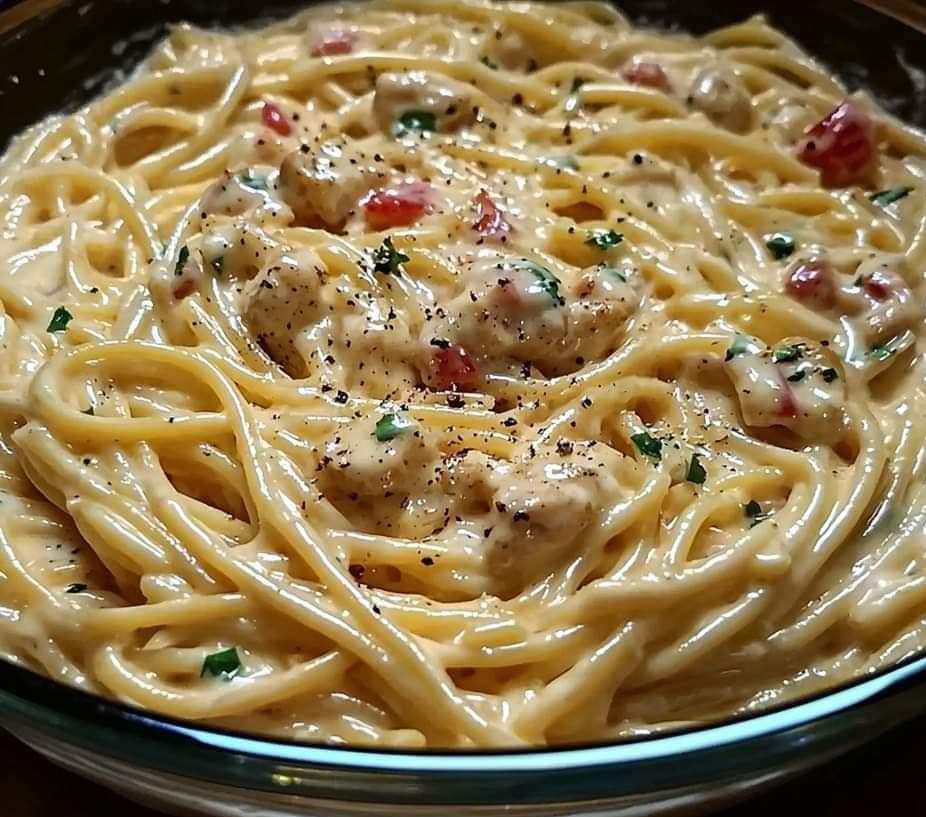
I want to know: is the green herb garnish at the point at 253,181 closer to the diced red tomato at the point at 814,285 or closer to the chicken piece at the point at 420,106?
the chicken piece at the point at 420,106

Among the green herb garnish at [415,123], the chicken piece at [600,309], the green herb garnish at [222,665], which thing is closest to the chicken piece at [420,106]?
the green herb garnish at [415,123]

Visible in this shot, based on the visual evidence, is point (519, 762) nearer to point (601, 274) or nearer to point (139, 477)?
point (139, 477)

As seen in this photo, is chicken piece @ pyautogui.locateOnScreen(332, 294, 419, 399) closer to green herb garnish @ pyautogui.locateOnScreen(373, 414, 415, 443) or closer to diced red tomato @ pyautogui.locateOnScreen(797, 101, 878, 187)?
green herb garnish @ pyautogui.locateOnScreen(373, 414, 415, 443)

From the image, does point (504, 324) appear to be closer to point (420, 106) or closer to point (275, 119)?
point (420, 106)

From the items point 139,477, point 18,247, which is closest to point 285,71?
point 18,247

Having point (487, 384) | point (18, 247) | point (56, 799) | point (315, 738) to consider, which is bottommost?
point (56, 799)

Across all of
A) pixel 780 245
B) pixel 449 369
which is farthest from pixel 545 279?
pixel 780 245
